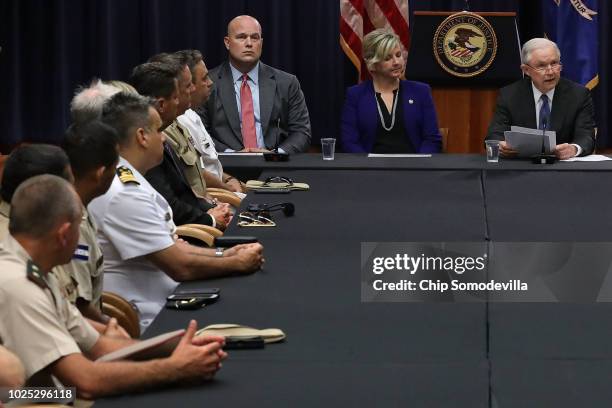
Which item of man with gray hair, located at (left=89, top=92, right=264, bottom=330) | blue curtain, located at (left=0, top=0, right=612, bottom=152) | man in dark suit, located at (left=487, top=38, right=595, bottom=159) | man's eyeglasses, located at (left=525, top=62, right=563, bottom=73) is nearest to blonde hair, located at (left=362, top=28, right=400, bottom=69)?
man in dark suit, located at (left=487, top=38, right=595, bottom=159)

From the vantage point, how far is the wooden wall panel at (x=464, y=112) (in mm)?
8898

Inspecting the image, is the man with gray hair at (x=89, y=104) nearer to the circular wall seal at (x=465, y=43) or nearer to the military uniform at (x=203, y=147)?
the military uniform at (x=203, y=147)

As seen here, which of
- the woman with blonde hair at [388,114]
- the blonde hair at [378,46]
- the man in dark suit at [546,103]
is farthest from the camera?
the woman with blonde hair at [388,114]

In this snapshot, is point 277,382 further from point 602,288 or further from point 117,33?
point 117,33

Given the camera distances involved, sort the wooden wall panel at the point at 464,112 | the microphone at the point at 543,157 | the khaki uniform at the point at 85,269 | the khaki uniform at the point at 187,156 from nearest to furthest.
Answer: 1. the khaki uniform at the point at 85,269
2. the khaki uniform at the point at 187,156
3. the microphone at the point at 543,157
4. the wooden wall panel at the point at 464,112

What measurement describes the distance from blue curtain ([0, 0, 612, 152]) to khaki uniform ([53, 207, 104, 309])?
6.69 meters

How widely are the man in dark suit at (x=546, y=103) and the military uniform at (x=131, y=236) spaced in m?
3.43

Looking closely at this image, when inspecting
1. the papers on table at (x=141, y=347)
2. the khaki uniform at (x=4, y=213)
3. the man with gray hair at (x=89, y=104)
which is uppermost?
the man with gray hair at (x=89, y=104)

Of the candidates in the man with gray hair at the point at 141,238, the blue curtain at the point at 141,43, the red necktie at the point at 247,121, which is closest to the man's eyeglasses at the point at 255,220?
the man with gray hair at the point at 141,238

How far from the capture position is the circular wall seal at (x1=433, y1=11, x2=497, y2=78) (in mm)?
8688

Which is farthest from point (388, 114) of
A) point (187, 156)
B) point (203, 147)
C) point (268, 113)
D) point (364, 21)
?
point (364, 21)

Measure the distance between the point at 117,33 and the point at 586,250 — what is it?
A: 685cm

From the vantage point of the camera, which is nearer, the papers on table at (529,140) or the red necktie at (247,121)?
the papers on table at (529,140)

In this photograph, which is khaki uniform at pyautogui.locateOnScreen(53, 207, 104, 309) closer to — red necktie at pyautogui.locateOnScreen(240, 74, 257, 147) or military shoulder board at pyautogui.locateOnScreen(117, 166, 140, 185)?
military shoulder board at pyautogui.locateOnScreen(117, 166, 140, 185)
